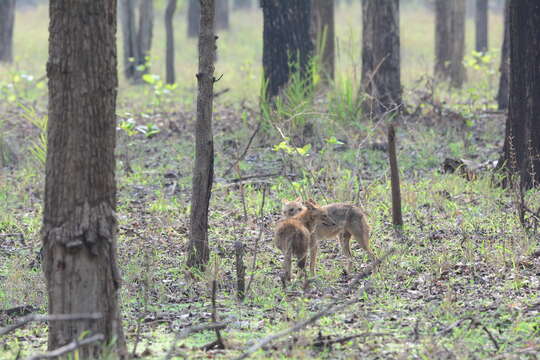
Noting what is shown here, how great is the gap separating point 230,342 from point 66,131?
1.88 meters

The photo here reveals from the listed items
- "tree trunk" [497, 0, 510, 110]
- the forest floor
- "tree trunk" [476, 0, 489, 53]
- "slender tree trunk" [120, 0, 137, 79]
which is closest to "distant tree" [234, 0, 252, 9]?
"slender tree trunk" [120, 0, 137, 79]

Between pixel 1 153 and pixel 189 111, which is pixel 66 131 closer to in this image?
pixel 1 153

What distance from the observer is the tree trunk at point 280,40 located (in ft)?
47.6

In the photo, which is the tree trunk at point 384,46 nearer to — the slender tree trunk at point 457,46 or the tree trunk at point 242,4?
the slender tree trunk at point 457,46

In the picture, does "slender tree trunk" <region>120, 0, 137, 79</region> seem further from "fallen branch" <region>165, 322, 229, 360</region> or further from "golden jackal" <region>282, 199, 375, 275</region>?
"fallen branch" <region>165, 322, 229, 360</region>

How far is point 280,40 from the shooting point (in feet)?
47.8

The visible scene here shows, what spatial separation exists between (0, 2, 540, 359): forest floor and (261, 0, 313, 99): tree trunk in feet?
3.07

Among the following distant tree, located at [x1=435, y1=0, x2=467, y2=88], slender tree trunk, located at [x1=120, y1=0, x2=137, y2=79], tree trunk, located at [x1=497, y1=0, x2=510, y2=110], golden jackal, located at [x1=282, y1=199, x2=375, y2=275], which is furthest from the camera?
slender tree trunk, located at [x1=120, y1=0, x2=137, y2=79]

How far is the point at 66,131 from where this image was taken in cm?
502

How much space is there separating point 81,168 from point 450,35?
17435mm

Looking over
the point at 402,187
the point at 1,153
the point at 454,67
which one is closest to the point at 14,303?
the point at 402,187

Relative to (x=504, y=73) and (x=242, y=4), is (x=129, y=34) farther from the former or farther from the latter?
(x=242, y=4)

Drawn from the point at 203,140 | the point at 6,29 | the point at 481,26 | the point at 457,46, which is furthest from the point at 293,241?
the point at 6,29

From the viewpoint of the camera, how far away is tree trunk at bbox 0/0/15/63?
24891 mm
